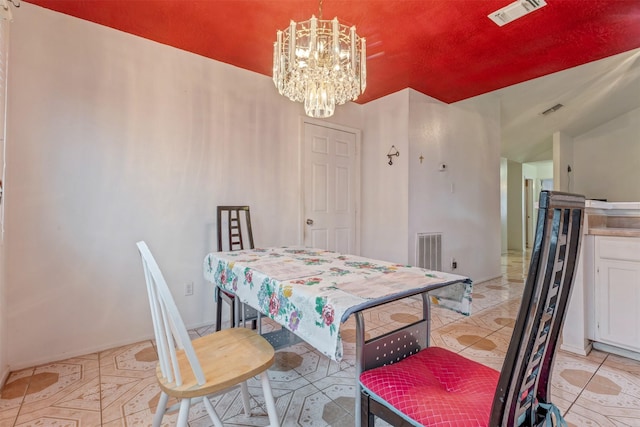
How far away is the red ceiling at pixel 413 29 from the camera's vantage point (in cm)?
204

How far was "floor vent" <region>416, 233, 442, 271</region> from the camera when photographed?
3.60 metres

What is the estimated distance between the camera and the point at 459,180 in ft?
13.4

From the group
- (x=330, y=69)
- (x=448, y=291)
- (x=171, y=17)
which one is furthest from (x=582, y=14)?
(x=171, y=17)

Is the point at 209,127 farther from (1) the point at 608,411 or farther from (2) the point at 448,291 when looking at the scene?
(1) the point at 608,411

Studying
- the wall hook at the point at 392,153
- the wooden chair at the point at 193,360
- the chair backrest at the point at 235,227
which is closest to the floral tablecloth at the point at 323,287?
the wooden chair at the point at 193,360

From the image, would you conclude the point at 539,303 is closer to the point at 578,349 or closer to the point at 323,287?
the point at 323,287

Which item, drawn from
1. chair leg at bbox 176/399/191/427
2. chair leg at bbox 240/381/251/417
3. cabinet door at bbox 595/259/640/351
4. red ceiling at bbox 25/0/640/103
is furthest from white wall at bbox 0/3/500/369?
cabinet door at bbox 595/259/640/351

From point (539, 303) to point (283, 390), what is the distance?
5.02 ft

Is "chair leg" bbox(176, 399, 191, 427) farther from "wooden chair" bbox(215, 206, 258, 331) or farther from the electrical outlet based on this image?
the electrical outlet

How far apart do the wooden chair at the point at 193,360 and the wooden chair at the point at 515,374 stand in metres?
0.45

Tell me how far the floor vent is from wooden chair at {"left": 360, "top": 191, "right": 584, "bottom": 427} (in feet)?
8.17

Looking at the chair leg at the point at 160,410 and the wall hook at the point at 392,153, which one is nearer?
the chair leg at the point at 160,410

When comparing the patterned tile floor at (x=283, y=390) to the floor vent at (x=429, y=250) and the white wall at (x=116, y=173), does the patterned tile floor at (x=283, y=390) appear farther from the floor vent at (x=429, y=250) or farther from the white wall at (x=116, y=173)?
the floor vent at (x=429, y=250)

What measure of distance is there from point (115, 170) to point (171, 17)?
1216mm
